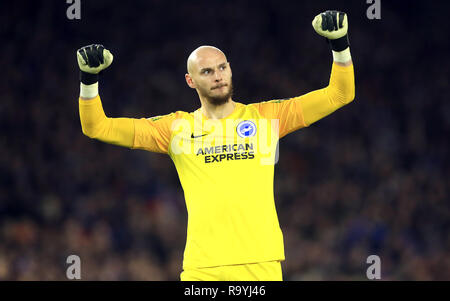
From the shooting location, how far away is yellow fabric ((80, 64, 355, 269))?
502 cm

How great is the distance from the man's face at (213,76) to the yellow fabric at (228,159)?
0.17 metres

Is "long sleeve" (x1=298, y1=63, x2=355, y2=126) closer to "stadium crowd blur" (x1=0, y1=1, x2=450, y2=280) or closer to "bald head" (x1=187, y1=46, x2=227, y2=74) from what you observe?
"bald head" (x1=187, y1=46, x2=227, y2=74)

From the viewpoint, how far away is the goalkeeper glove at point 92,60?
5082 millimetres

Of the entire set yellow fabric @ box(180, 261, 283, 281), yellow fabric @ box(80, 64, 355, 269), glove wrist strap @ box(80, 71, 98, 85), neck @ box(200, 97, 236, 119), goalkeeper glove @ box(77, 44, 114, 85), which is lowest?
yellow fabric @ box(180, 261, 283, 281)

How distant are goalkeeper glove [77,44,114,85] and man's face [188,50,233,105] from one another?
0.60 meters

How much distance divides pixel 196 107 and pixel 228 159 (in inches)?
269

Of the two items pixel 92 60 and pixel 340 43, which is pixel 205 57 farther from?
pixel 340 43

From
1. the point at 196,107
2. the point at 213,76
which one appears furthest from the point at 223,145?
the point at 196,107

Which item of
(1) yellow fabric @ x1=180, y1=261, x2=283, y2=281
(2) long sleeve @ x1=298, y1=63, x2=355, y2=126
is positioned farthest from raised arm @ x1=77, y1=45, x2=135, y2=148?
(2) long sleeve @ x1=298, y1=63, x2=355, y2=126

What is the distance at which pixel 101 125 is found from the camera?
522 cm

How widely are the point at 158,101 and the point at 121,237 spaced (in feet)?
8.23

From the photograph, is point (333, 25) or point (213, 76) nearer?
point (333, 25)

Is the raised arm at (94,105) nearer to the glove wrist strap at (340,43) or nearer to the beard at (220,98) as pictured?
the beard at (220,98)

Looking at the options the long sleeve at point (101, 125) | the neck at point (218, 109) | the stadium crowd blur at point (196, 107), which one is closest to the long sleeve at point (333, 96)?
the neck at point (218, 109)
